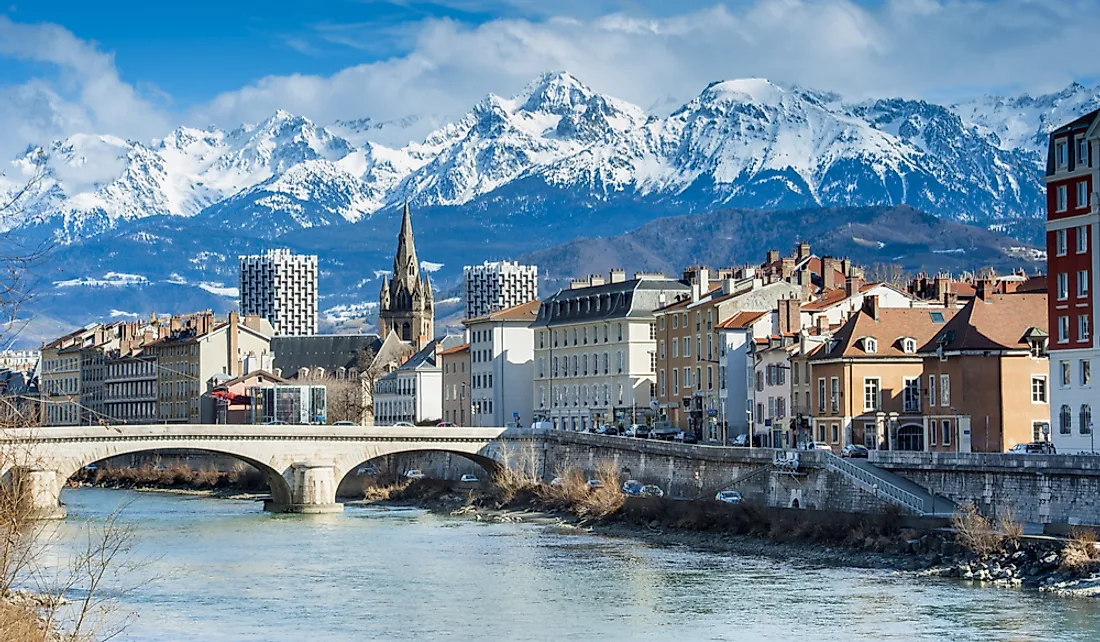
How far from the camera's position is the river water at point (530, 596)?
4712 centimetres

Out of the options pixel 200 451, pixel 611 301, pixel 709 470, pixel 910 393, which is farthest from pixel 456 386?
pixel 910 393

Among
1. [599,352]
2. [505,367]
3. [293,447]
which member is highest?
[599,352]

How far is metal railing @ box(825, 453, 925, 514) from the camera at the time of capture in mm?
64062

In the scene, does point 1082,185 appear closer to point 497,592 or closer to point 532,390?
point 497,592

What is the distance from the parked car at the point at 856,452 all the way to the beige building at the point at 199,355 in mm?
92158

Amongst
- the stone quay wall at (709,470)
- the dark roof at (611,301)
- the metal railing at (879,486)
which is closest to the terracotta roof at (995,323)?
the stone quay wall at (709,470)

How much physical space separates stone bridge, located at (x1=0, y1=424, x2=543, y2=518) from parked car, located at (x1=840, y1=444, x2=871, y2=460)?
1045 inches

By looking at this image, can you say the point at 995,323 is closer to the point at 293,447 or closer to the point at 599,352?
the point at 293,447

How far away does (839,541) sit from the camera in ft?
211

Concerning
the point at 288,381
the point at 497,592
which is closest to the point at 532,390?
the point at 288,381

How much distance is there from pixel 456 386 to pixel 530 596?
8057cm

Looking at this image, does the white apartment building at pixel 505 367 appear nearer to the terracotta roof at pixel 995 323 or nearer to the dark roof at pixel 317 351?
the dark roof at pixel 317 351

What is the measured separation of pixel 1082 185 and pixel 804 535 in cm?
1580

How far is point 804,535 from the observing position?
66312mm
